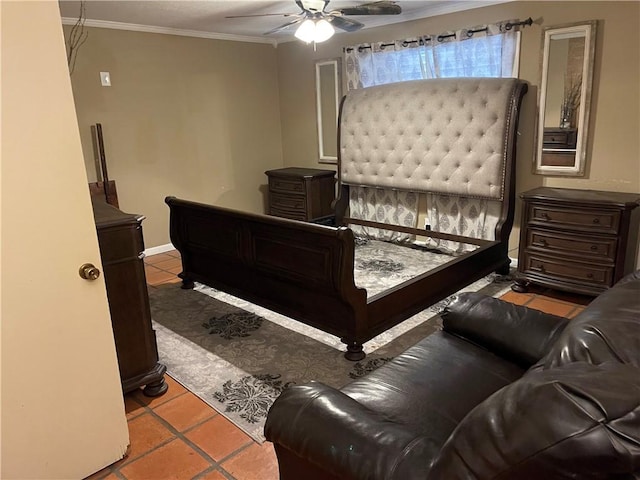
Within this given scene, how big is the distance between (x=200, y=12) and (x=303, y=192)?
2062 mm

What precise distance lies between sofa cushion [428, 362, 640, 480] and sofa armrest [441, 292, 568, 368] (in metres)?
0.86

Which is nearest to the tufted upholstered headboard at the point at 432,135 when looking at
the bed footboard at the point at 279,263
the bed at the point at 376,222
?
the bed at the point at 376,222

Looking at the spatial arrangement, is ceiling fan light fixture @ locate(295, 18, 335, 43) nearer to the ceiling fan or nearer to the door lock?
the ceiling fan

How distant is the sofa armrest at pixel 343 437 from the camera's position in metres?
1.15

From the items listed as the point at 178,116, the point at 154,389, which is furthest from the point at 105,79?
the point at 154,389

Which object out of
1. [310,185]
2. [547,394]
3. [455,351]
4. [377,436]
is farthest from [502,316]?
[310,185]

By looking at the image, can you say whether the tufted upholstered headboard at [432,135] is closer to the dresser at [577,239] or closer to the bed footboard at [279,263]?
the dresser at [577,239]

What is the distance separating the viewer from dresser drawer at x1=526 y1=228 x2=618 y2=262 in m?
3.30

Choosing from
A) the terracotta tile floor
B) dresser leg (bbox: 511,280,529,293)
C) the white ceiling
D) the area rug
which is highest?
the white ceiling

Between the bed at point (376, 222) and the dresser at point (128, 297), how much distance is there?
2.93 feet

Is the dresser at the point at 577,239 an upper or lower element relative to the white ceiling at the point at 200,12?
lower

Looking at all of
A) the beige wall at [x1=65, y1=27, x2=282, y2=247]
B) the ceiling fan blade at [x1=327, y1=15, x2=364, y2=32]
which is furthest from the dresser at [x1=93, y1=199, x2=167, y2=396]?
the beige wall at [x1=65, y1=27, x2=282, y2=247]

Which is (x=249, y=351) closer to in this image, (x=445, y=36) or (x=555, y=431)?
(x=555, y=431)

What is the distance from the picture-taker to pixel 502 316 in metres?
1.94
